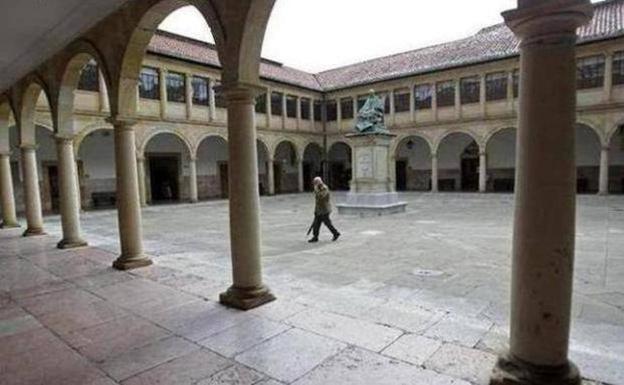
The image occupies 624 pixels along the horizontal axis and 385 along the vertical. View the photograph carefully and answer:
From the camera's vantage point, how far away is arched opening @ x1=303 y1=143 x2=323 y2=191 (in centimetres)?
3263

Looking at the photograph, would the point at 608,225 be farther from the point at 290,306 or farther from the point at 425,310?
the point at 290,306

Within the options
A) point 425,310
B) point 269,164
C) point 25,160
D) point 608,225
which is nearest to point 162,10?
point 425,310

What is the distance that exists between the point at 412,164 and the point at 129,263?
24946mm

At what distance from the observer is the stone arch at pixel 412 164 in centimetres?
2853

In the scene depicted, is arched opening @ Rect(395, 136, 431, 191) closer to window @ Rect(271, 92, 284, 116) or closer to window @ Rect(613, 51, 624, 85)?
window @ Rect(271, 92, 284, 116)

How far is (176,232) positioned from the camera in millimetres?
11523

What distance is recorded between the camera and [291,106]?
29.1m

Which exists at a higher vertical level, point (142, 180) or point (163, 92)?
point (163, 92)

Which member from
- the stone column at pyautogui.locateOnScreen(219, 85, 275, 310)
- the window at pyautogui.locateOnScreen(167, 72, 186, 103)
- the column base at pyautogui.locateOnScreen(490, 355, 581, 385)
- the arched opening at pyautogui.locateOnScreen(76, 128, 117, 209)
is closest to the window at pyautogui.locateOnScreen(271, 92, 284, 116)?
the window at pyautogui.locateOnScreen(167, 72, 186, 103)

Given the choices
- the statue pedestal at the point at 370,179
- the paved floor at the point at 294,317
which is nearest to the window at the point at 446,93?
the statue pedestal at the point at 370,179

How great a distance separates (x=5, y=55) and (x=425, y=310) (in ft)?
25.1

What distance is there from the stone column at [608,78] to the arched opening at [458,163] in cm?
762

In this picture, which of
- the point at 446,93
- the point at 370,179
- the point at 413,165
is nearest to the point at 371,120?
the point at 370,179

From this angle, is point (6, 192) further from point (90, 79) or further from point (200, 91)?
point (200, 91)
